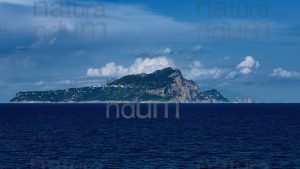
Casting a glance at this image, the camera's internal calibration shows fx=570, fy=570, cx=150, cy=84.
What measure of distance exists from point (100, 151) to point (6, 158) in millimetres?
20736

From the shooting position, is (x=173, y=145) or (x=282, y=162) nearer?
(x=282, y=162)

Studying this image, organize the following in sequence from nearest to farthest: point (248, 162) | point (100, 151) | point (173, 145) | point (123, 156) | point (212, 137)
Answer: point (248, 162)
point (123, 156)
point (100, 151)
point (173, 145)
point (212, 137)

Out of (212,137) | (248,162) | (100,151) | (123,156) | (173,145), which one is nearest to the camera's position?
(248,162)

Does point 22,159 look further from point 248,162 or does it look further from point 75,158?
point 248,162

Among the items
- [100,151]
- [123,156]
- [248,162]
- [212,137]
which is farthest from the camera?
[212,137]

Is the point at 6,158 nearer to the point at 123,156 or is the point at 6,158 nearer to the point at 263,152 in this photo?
the point at 123,156

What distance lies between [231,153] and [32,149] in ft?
132

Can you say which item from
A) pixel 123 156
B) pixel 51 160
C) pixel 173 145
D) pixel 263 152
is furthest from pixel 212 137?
pixel 51 160

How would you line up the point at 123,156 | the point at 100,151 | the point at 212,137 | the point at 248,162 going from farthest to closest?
the point at 212,137 < the point at 100,151 < the point at 123,156 < the point at 248,162

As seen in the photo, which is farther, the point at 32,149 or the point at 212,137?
the point at 212,137

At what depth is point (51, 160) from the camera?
97938 mm

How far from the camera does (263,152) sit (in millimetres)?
111562

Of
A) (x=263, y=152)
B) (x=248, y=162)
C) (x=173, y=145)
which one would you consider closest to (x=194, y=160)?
(x=248, y=162)

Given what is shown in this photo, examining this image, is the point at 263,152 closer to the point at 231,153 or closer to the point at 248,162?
the point at 231,153
